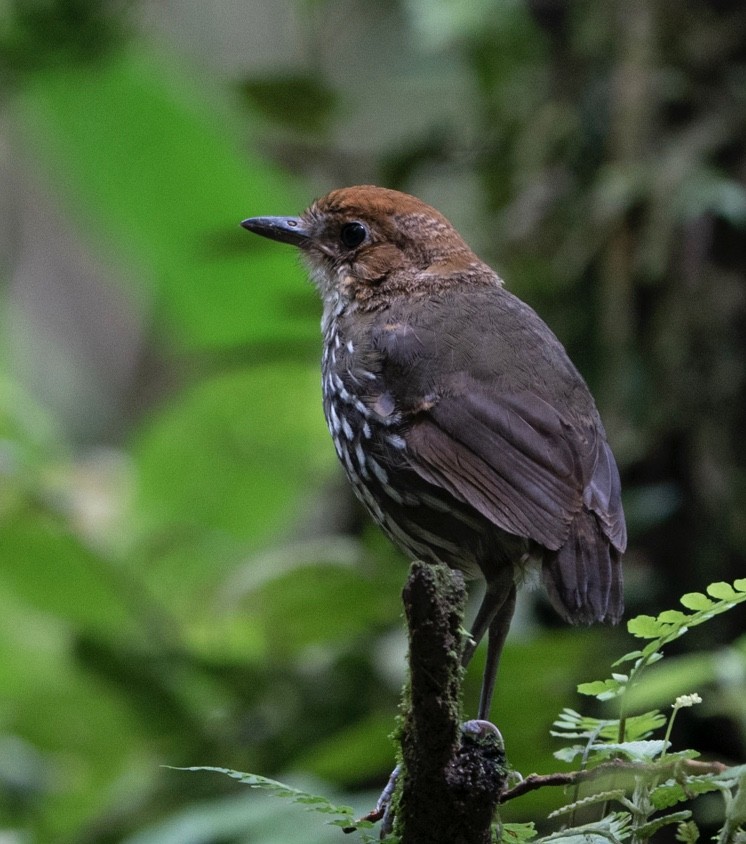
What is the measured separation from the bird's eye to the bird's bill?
0.41 feet

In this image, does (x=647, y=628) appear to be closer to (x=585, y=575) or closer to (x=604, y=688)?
(x=604, y=688)

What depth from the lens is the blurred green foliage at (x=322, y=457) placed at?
160 inches

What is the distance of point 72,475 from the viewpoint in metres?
5.51

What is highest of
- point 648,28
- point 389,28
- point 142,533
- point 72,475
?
point 389,28

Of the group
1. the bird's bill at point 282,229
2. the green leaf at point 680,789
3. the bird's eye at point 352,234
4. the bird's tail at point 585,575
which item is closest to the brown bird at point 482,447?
the bird's tail at point 585,575

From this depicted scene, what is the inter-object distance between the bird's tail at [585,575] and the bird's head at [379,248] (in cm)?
81

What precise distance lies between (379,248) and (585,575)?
1182 mm

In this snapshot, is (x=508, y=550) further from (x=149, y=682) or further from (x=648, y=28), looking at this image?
(x=648, y=28)

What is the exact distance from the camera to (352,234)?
333cm

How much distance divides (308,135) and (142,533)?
188cm

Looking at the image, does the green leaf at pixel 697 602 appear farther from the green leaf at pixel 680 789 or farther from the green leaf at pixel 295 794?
the green leaf at pixel 295 794

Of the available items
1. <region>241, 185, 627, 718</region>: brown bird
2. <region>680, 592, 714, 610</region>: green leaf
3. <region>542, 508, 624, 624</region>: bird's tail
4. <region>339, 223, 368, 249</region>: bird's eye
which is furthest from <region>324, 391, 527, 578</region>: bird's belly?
<region>680, 592, 714, 610</region>: green leaf

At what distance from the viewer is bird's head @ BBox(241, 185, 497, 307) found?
3.14 metres

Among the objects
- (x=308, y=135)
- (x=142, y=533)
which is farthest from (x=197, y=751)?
(x=308, y=135)
